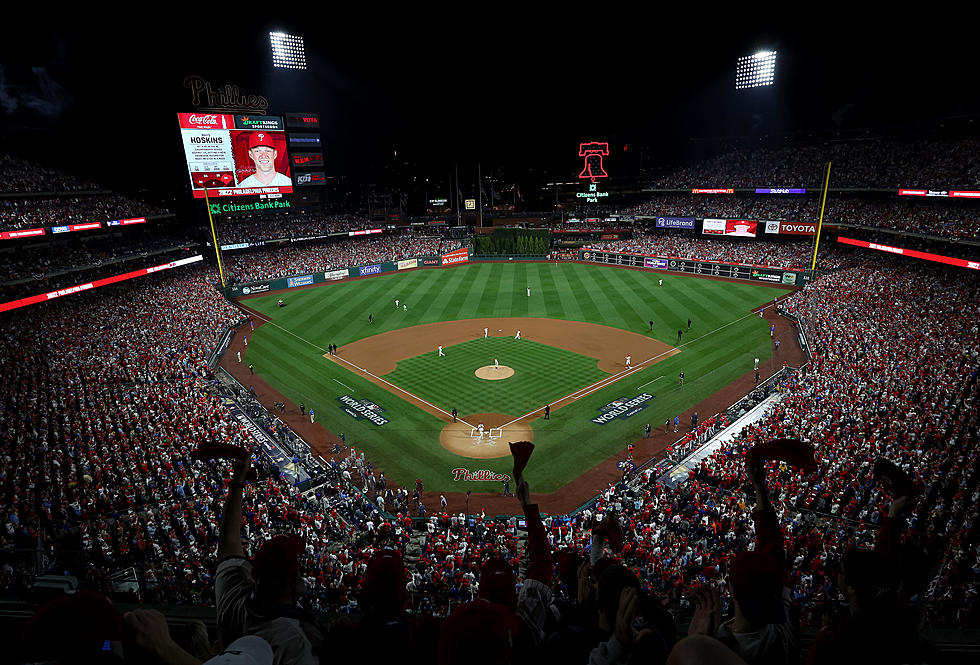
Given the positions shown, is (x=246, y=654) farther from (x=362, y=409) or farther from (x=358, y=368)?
(x=358, y=368)

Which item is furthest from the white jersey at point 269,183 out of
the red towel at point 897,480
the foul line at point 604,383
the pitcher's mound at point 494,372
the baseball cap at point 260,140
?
the red towel at point 897,480

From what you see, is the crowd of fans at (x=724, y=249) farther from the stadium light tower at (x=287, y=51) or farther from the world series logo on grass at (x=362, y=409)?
the stadium light tower at (x=287, y=51)

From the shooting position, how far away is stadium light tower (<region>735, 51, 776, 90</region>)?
60.5m

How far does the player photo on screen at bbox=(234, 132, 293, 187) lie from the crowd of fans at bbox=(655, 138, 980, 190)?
51.3m

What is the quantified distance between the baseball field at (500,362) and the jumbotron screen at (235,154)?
14923 millimetres

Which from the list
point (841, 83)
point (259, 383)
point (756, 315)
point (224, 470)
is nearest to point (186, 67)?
point (259, 383)

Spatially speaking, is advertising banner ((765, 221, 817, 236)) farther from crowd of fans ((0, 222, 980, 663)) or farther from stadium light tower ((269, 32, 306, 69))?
stadium light tower ((269, 32, 306, 69))

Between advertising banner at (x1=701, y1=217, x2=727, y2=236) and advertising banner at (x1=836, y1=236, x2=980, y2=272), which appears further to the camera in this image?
advertising banner at (x1=701, y1=217, x2=727, y2=236)

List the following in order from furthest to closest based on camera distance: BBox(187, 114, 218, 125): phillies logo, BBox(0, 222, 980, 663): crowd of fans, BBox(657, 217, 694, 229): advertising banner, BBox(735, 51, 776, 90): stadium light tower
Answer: BBox(657, 217, 694, 229): advertising banner → BBox(735, 51, 776, 90): stadium light tower → BBox(187, 114, 218, 125): phillies logo → BBox(0, 222, 980, 663): crowd of fans

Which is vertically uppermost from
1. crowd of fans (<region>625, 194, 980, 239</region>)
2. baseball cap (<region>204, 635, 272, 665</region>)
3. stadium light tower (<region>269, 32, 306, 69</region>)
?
stadium light tower (<region>269, 32, 306, 69</region>)

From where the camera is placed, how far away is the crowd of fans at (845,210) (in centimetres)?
4097

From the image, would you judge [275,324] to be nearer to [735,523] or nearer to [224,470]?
[224,470]

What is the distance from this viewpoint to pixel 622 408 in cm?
2753

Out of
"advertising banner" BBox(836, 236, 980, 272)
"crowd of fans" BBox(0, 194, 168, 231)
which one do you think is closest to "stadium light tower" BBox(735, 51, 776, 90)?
"advertising banner" BBox(836, 236, 980, 272)
